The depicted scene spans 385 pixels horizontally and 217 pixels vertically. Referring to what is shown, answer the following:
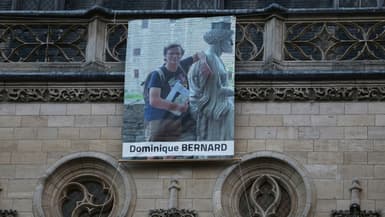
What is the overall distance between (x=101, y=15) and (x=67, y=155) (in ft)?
8.12

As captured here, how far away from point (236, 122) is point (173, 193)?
1509 mm

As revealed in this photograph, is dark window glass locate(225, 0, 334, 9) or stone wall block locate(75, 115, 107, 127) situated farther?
dark window glass locate(225, 0, 334, 9)

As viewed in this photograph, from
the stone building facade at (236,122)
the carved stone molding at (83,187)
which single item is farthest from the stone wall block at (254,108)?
the carved stone molding at (83,187)

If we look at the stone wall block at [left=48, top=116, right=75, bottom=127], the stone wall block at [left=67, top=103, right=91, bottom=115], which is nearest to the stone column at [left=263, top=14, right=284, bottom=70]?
the stone wall block at [left=67, top=103, right=91, bottom=115]

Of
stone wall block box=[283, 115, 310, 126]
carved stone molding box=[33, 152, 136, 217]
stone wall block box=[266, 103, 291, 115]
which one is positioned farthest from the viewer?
stone wall block box=[266, 103, 291, 115]

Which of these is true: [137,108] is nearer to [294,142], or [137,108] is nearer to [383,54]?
[294,142]

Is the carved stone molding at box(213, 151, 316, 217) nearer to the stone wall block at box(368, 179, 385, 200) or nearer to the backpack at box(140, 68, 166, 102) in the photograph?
the stone wall block at box(368, 179, 385, 200)

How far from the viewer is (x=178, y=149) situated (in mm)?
21406

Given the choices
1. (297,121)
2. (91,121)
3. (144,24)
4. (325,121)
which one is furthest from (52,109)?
(325,121)

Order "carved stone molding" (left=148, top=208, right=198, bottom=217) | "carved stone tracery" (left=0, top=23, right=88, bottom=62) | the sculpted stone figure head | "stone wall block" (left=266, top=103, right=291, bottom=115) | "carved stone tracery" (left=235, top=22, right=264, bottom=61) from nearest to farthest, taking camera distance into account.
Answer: "carved stone molding" (left=148, top=208, right=198, bottom=217) < "stone wall block" (left=266, top=103, right=291, bottom=115) < the sculpted stone figure head < "carved stone tracery" (left=235, top=22, right=264, bottom=61) < "carved stone tracery" (left=0, top=23, right=88, bottom=62)

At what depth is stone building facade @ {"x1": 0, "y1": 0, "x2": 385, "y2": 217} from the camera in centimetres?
2120

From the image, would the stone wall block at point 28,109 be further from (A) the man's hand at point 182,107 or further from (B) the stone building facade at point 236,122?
(A) the man's hand at point 182,107

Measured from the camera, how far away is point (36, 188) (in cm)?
2152

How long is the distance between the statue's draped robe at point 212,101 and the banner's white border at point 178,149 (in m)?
0.12
